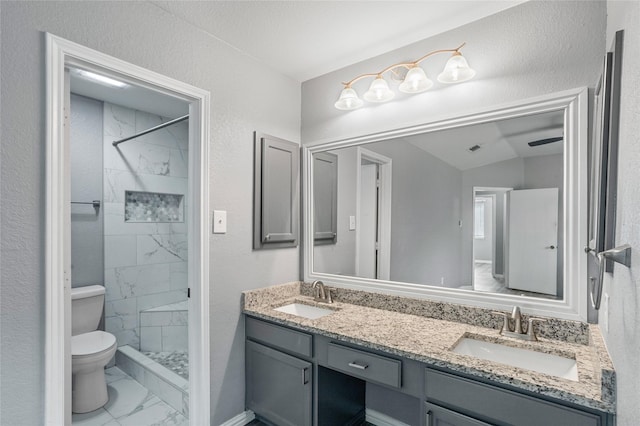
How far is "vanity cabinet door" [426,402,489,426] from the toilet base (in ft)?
7.38

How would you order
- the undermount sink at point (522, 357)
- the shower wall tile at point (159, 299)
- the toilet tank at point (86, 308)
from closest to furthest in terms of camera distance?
1. the undermount sink at point (522, 357)
2. the toilet tank at point (86, 308)
3. the shower wall tile at point (159, 299)

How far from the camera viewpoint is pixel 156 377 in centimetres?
244

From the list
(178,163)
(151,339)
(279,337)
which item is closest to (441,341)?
(279,337)

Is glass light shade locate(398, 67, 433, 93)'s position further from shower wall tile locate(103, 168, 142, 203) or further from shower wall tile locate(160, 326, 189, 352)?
shower wall tile locate(160, 326, 189, 352)

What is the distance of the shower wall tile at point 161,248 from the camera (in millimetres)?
3125

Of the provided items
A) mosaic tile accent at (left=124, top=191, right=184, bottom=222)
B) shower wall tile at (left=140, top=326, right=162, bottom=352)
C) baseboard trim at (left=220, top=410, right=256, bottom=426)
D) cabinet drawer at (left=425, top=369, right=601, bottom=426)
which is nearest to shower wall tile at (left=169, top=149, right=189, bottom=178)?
mosaic tile accent at (left=124, top=191, right=184, bottom=222)

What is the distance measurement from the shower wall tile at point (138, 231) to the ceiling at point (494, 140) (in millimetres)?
2172

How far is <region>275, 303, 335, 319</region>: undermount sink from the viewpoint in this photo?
214cm

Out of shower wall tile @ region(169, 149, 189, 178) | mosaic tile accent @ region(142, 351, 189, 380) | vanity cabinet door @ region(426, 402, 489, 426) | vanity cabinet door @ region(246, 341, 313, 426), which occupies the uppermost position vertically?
shower wall tile @ region(169, 149, 189, 178)

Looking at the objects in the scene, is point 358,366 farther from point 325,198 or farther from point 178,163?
point 178,163

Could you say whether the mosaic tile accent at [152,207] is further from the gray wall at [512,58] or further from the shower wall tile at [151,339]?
the gray wall at [512,58]

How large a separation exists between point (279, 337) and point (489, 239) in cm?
132

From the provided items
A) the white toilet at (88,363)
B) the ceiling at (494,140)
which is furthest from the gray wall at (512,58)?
the white toilet at (88,363)

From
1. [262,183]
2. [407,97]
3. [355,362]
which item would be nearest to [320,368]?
[355,362]
